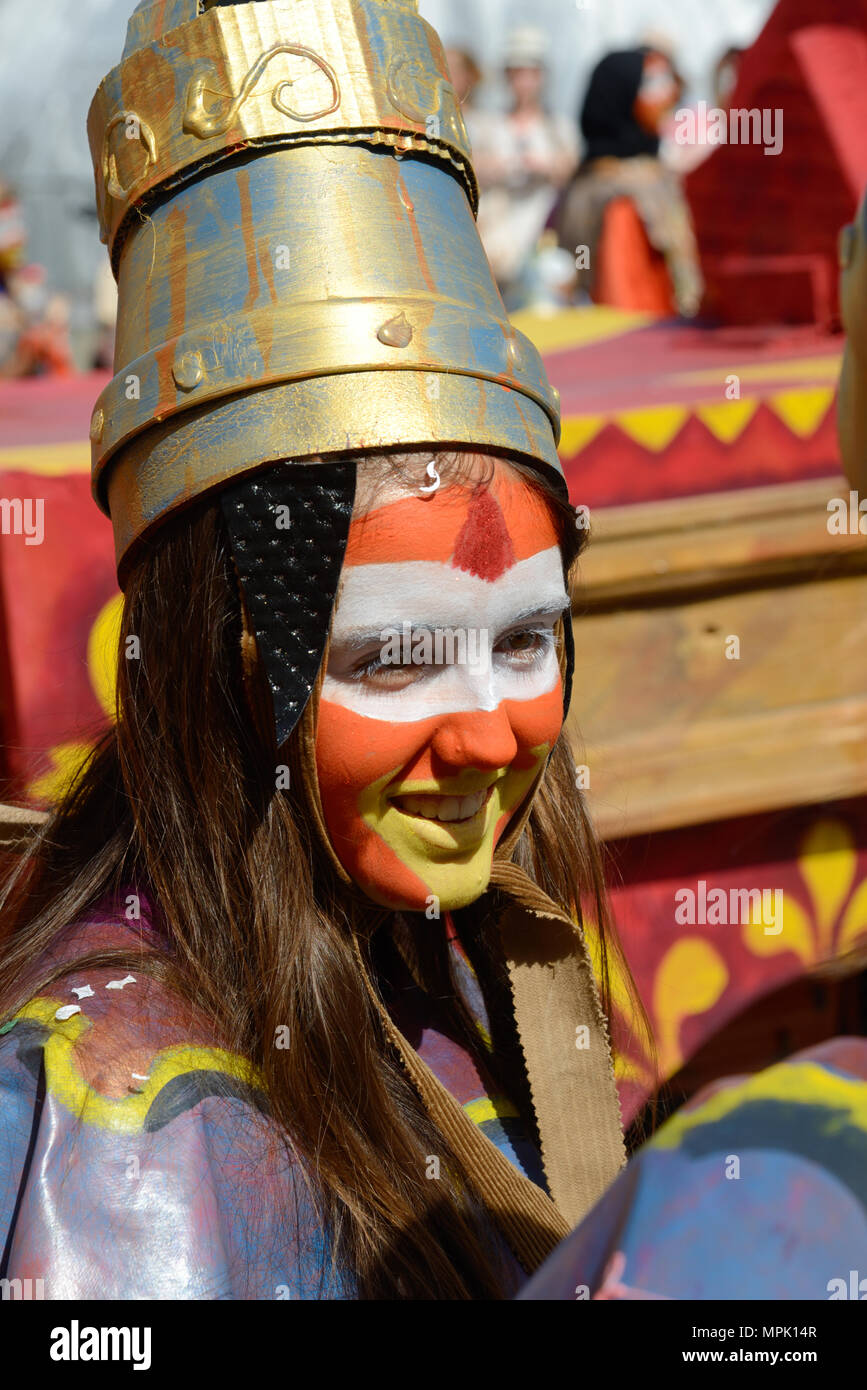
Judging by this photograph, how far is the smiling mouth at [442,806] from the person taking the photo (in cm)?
129

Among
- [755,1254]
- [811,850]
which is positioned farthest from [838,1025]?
[755,1254]

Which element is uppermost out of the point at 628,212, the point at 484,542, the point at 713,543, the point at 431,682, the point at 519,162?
the point at 519,162

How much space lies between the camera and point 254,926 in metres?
1.30

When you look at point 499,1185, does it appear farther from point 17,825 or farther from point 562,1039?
point 17,825

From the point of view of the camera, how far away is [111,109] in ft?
4.37

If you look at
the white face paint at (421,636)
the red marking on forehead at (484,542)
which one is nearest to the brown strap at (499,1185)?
the white face paint at (421,636)

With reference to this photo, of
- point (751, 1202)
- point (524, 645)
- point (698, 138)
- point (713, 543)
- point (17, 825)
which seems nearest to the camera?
point (751, 1202)

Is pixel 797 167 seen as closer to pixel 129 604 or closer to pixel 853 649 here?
pixel 853 649

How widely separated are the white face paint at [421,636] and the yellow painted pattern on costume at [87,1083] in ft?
1.04

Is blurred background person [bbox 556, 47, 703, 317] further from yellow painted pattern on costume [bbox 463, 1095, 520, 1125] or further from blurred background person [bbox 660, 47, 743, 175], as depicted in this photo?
yellow painted pattern on costume [bbox 463, 1095, 520, 1125]

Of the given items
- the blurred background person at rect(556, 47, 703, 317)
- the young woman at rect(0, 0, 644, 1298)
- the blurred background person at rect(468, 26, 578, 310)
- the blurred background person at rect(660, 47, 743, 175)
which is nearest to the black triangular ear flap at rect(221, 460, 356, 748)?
the young woman at rect(0, 0, 644, 1298)

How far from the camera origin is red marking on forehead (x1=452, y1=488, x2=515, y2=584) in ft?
4.07

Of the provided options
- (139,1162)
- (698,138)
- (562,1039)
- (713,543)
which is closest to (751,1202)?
(139,1162)

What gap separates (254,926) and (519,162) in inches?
233
